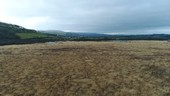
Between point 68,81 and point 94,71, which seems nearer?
point 68,81

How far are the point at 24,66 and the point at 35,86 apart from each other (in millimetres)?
9102

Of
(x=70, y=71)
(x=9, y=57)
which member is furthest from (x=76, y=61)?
(x=9, y=57)

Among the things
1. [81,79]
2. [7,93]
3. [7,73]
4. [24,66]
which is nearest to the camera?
[7,93]

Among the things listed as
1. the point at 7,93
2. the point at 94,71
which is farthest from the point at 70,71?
the point at 7,93

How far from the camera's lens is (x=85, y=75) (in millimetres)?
34312

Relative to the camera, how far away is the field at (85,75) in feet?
95.2

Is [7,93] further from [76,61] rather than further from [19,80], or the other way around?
[76,61]

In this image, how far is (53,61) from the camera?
139 feet

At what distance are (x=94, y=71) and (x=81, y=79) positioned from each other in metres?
3.86

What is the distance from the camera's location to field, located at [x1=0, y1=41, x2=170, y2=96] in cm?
2903

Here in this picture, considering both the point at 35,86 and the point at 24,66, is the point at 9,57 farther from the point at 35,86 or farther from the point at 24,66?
the point at 35,86

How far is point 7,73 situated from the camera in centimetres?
3575

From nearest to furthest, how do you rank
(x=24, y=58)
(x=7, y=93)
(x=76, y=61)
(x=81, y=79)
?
(x=7, y=93), (x=81, y=79), (x=76, y=61), (x=24, y=58)

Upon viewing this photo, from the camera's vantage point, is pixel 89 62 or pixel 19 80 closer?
pixel 19 80
